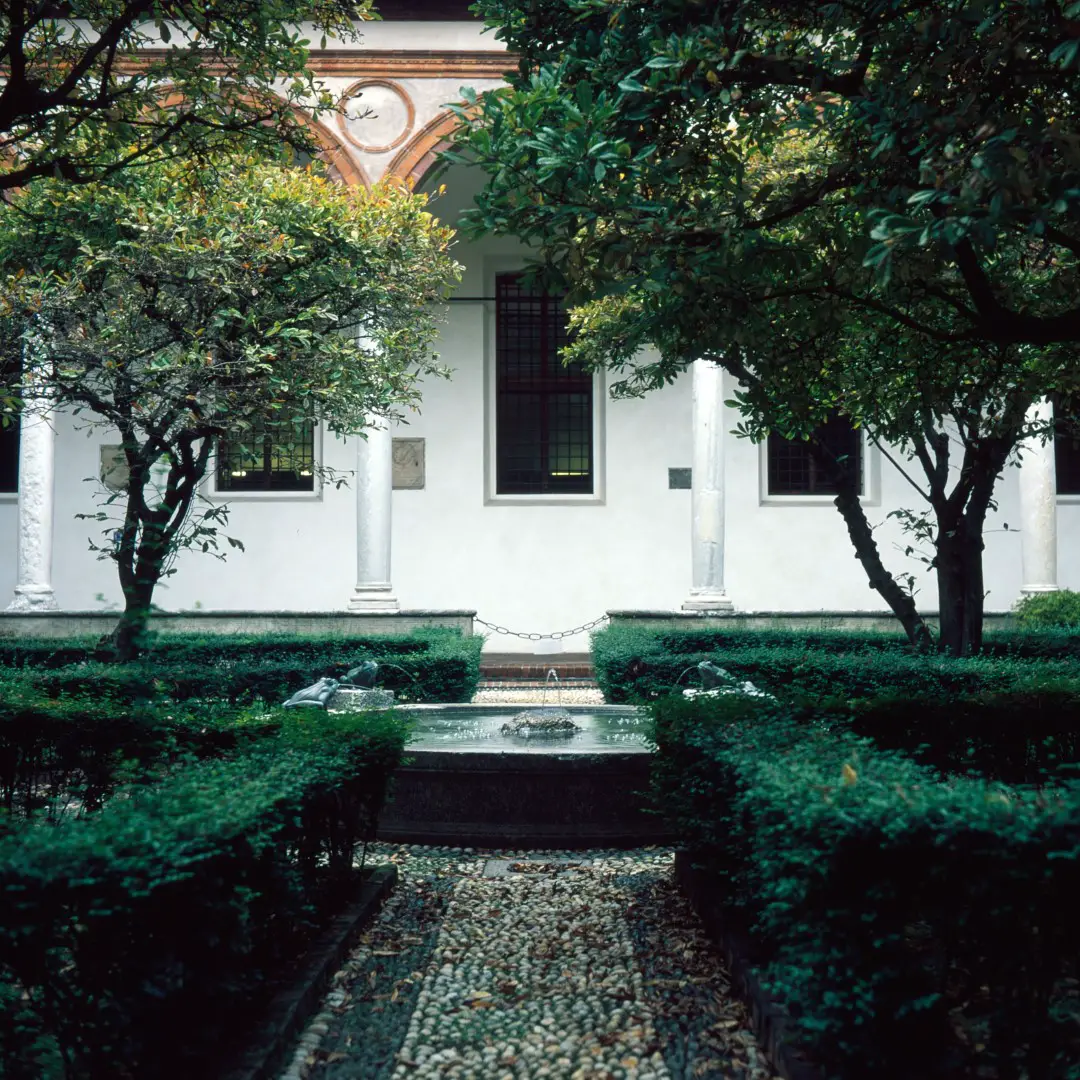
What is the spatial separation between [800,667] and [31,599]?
1094 centimetres

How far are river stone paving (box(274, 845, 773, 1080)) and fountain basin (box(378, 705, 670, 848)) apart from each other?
430mm

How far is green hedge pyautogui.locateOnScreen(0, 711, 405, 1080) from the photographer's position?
106 inches

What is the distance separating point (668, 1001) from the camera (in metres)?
4.02

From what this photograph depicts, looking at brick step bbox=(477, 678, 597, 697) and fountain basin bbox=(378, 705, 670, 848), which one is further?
brick step bbox=(477, 678, 597, 697)

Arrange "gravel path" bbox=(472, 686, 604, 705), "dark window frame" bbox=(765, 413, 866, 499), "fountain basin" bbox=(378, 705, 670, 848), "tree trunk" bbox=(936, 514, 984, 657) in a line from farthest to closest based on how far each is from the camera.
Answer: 1. "dark window frame" bbox=(765, 413, 866, 499)
2. "gravel path" bbox=(472, 686, 604, 705)
3. "tree trunk" bbox=(936, 514, 984, 657)
4. "fountain basin" bbox=(378, 705, 670, 848)

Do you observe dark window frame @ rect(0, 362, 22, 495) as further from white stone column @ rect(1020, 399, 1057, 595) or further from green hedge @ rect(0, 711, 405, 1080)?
green hedge @ rect(0, 711, 405, 1080)

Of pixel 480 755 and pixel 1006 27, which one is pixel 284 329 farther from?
pixel 1006 27

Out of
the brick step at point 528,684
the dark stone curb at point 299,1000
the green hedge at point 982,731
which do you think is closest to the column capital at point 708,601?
the brick step at point 528,684

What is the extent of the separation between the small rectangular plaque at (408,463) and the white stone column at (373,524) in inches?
123

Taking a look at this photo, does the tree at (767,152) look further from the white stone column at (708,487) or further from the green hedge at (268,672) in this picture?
the white stone column at (708,487)

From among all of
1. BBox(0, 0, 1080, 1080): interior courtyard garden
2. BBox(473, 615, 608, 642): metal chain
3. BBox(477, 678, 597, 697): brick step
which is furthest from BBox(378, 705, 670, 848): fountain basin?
BBox(473, 615, 608, 642): metal chain

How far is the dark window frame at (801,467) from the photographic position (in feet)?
63.5

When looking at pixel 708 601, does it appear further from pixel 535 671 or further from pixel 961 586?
pixel 961 586

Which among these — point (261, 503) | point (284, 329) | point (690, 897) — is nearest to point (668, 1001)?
point (690, 897)
